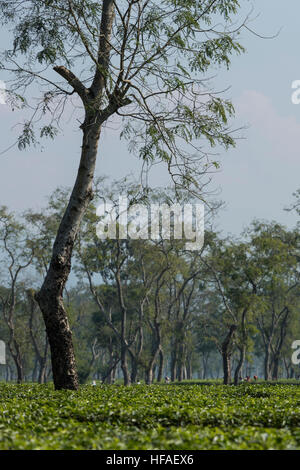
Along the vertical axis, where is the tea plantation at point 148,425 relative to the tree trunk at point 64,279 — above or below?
below

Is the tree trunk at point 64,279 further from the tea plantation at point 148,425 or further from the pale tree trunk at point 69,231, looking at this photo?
the tea plantation at point 148,425

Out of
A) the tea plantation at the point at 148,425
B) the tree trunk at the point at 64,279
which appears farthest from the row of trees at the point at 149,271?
the tea plantation at the point at 148,425

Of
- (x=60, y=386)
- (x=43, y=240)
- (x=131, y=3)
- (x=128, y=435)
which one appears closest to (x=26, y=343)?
(x=43, y=240)

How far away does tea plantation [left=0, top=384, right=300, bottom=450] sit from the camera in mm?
6219

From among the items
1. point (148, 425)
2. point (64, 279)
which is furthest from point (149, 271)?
point (148, 425)

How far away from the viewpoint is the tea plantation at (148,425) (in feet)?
20.4

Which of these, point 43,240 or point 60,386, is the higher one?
point 43,240

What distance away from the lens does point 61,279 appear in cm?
1416

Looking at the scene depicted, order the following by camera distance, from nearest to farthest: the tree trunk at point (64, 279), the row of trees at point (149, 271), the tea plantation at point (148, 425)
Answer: the tea plantation at point (148, 425) < the tree trunk at point (64, 279) < the row of trees at point (149, 271)

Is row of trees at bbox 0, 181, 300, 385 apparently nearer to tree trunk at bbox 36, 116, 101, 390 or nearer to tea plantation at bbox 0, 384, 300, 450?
tree trunk at bbox 36, 116, 101, 390

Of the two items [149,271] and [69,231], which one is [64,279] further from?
[149,271]

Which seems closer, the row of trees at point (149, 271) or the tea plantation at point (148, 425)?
the tea plantation at point (148, 425)

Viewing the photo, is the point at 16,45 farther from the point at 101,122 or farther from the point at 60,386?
the point at 60,386
